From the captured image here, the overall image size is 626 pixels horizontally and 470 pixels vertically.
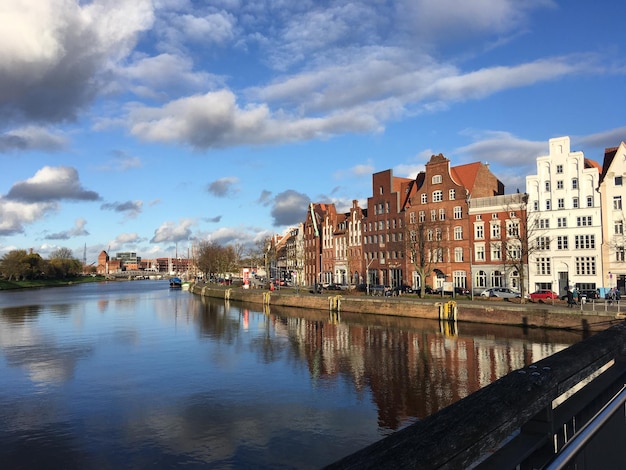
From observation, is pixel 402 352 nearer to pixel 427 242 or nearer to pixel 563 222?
pixel 563 222

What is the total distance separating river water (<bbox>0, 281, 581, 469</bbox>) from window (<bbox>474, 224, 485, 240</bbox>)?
71.7ft

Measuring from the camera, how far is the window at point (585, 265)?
56.2m

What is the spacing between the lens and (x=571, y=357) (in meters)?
4.90

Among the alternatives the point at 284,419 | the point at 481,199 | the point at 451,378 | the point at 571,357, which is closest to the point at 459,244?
the point at 481,199

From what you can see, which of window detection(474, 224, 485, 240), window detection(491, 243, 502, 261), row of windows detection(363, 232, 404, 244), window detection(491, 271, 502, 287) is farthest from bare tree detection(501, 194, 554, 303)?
row of windows detection(363, 232, 404, 244)

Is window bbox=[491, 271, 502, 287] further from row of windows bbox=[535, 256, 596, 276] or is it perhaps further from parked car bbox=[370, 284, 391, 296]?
parked car bbox=[370, 284, 391, 296]

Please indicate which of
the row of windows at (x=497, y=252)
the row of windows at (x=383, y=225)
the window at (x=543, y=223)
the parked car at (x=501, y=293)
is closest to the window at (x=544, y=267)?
the row of windows at (x=497, y=252)

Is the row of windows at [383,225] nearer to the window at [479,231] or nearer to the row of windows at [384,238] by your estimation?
the row of windows at [384,238]

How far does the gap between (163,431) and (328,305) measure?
46.6 meters

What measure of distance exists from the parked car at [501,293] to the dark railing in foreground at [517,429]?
53433mm

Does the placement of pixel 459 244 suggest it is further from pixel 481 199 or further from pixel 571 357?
pixel 571 357

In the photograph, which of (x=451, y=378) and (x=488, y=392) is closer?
(x=488, y=392)

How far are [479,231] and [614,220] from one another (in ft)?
51.4

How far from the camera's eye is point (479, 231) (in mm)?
66125
